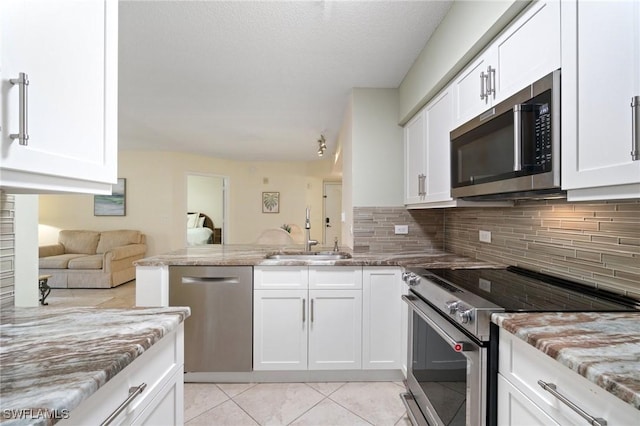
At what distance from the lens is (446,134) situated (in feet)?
6.40

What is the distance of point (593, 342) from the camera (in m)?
0.81

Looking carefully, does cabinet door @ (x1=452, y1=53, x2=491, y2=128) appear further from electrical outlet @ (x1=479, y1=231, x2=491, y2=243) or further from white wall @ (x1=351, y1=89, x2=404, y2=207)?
white wall @ (x1=351, y1=89, x2=404, y2=207)

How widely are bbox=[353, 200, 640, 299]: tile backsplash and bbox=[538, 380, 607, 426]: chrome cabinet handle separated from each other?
682 mm

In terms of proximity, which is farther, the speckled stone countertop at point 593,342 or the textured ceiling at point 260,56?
the textured ceiling at point 260,56

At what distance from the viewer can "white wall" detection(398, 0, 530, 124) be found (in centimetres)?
135

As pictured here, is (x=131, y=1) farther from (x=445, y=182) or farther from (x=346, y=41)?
(x=445, y=182)

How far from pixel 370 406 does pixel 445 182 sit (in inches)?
60.7

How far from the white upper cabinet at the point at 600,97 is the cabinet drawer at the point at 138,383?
1.45m

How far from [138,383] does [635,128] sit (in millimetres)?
1520

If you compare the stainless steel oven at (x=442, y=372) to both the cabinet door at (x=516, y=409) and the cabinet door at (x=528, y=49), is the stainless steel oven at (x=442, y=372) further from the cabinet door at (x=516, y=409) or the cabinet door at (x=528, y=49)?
the cabinet door at (x=528, y=49)

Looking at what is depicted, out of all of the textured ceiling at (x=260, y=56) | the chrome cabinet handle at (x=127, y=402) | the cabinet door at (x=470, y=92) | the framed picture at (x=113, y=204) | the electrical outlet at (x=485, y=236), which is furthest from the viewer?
the framed picture at (x=113, y=204)

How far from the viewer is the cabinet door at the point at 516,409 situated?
86cm

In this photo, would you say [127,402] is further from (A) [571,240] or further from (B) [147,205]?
(B) [147,205]

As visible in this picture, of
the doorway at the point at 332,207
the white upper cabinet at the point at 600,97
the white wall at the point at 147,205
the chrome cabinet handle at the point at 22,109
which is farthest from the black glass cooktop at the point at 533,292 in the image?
the doorway at the point at 332,207
